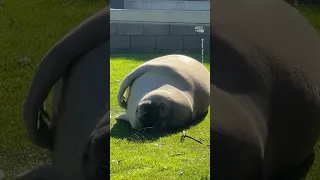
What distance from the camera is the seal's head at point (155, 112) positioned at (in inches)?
54.1

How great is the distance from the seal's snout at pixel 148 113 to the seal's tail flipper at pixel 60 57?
0.20 meters

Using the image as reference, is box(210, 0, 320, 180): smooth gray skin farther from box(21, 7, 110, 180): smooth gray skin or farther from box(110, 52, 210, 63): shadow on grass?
box(21, 7, 110, 180): smooth gray skin

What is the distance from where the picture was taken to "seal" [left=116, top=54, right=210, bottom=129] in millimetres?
1383

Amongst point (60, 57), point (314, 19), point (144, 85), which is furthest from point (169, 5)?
point (314, 19)

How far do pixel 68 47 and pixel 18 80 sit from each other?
1.28 feet

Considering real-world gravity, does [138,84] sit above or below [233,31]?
below

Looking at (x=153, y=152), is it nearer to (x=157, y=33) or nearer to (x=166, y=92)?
(x=166, y=92)

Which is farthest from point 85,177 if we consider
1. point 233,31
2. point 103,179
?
point 233,31

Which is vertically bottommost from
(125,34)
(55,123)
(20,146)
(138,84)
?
(20,146)

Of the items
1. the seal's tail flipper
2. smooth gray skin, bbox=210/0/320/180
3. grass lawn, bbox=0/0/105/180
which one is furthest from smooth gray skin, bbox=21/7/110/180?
smooth gray skin, bbox=210/0/320/180

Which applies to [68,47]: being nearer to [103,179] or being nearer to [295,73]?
[103,179]

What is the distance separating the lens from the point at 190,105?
141cm

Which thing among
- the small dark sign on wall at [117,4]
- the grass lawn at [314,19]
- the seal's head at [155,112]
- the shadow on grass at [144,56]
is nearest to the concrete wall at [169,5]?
the small dark sign on wall at [117,4]

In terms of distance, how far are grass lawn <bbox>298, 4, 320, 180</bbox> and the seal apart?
1.50 ft
